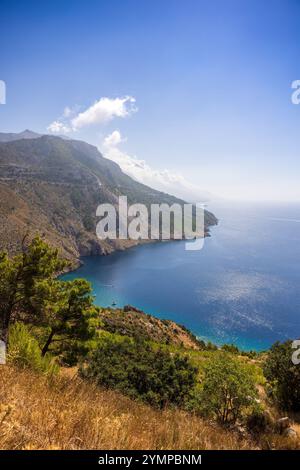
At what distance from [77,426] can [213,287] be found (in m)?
82.7

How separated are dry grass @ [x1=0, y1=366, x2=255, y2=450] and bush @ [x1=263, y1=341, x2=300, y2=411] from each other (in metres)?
10.6

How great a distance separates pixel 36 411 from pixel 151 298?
73807mm

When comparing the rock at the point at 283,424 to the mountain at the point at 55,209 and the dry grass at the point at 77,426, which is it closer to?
the dry grass at the point at 77,426

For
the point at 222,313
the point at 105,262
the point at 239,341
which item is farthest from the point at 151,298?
the point at 105,262

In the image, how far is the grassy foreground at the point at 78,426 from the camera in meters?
2.85

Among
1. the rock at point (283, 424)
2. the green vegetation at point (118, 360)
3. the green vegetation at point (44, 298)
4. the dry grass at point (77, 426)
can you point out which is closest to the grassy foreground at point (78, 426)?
the dry grass at point (77, 426)

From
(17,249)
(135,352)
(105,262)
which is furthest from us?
(105,262)

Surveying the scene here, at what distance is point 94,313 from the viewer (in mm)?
15633

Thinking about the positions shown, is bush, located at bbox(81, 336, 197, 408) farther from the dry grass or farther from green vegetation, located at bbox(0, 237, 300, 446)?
the dry grass

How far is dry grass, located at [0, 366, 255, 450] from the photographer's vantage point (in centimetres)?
285

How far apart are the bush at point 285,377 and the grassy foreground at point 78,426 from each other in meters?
9.37

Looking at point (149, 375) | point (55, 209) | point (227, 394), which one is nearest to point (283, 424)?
point (227, 394)

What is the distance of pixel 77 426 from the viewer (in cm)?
317
